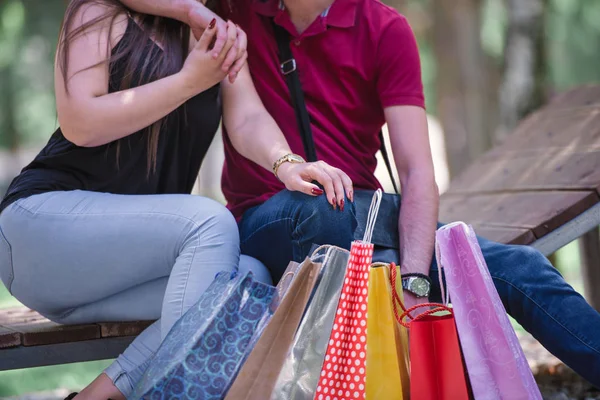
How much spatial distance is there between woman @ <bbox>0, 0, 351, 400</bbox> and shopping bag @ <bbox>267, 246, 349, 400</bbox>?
29 cm

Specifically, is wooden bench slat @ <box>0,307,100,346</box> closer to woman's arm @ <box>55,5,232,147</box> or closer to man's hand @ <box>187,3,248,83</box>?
woman's arm @ <box>55,5,232,147</box>

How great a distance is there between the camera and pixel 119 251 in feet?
8.61

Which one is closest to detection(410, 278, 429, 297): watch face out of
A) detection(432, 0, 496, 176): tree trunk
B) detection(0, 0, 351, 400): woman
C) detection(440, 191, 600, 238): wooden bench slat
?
detection(0, 0, 351, 400): woman

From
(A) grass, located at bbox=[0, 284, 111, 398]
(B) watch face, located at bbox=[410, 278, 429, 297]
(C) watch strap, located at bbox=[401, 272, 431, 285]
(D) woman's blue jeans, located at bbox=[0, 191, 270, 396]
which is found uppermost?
(D) woman's blue jeans, located at bbox=[0, 191, 270, 396]

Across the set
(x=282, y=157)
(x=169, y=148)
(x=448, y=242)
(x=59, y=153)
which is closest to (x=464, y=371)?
(x=448, y=242)

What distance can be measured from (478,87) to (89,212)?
11.0 m

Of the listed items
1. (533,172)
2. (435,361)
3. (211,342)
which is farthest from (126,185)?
(533,172)

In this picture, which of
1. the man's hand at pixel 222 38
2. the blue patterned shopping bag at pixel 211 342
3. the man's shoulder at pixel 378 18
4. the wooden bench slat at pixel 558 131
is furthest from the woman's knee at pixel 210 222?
the wooden bench slat at pixel 558 131

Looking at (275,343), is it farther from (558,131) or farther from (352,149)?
(558,131)

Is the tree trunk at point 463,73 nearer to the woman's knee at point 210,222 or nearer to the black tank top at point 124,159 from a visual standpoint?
the black tank top at point 124,159

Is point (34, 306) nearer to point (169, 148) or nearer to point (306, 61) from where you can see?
point (169, 148)

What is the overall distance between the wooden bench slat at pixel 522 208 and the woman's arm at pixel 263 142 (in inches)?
46.4

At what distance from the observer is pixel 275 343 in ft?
7.55

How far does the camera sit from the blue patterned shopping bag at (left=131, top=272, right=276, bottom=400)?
7.36 feet
